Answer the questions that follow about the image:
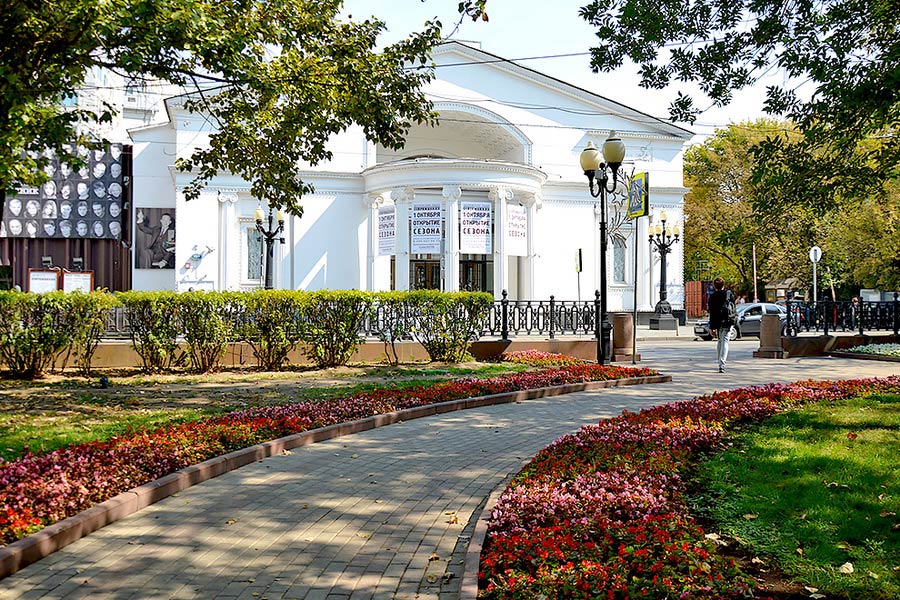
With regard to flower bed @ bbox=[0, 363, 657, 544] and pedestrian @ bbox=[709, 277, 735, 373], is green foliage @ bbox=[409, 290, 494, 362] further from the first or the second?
flower bed @ bbox=[0, 363, 657, 544]

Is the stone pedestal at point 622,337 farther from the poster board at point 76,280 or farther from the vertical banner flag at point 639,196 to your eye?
the poster board at point 76,280

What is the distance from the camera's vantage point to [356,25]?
41.6ft

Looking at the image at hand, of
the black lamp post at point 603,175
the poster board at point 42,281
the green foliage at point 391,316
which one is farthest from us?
the poster board at point 42,281

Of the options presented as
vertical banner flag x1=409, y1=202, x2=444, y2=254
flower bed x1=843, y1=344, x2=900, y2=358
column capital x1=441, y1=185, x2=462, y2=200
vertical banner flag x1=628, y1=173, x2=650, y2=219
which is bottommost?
flower bed x1=843, y1=344, x2=900, y2=358

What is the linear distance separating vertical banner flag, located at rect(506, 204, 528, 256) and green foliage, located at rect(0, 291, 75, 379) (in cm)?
2088

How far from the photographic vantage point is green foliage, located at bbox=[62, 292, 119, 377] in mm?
14266

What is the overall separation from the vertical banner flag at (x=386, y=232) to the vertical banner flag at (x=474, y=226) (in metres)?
3.04

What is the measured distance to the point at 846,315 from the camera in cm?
2367

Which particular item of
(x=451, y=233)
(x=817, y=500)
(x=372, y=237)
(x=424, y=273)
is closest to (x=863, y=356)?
(x=451, y=233)

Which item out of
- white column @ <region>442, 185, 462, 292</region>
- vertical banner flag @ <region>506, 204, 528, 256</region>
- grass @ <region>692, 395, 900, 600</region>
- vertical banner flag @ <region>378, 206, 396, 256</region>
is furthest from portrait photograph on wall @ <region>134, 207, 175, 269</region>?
grass @ <region>692, 395, 900, 600</region>

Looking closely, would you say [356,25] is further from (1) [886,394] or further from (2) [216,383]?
(1) [886,394]

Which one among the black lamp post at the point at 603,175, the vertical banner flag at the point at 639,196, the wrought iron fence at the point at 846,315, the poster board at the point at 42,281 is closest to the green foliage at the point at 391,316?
the black lamp post at the point at 603,175

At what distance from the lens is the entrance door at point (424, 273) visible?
117 ft

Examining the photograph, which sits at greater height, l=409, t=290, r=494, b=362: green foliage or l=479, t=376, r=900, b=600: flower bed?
l=409, t=290, r=494, b=362: green foliage
